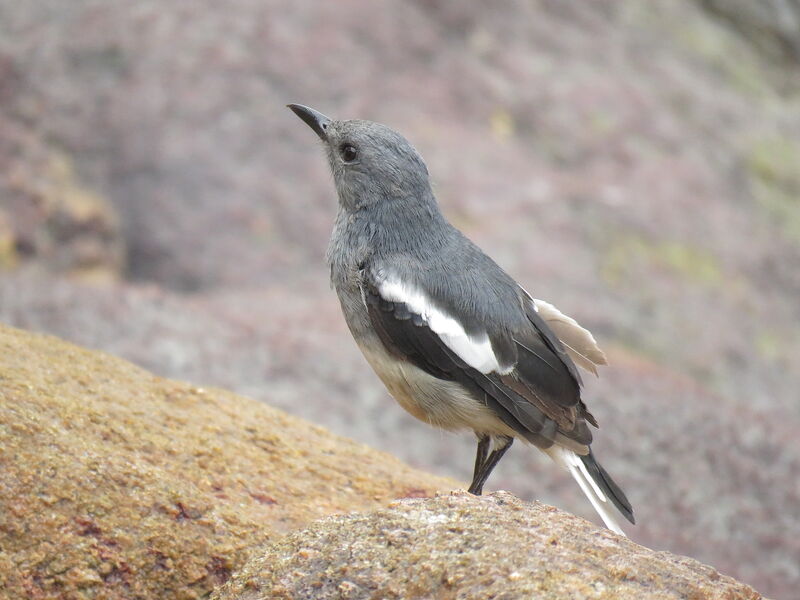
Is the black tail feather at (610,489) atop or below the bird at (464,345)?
below

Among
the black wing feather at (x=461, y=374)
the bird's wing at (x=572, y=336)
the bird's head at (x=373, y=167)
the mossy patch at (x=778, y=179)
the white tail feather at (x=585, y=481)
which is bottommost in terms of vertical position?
the white tail feather at (x=585, y=481)

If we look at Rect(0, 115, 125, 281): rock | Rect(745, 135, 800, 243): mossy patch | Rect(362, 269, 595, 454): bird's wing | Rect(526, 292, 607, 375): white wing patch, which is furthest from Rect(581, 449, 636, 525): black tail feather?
Rect(745, 135, 800, 243): mossy patch

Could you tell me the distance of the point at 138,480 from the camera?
170 inches

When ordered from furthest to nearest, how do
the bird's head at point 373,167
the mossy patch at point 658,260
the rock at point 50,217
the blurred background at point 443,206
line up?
the mossy patch at point 658,260 → the rock at point 50,217 → the blurred background at point 443,206 → the bird's head at point 373,167

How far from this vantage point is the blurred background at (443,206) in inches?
402

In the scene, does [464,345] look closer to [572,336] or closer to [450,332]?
[450,332]

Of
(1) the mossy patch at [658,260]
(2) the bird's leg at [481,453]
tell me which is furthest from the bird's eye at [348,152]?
(1) the mossy patch at [658,260]

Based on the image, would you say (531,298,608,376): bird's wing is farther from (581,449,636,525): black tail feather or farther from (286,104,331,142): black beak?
(286,104,331,142): black beak

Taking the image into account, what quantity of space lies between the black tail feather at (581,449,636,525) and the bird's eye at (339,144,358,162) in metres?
2.14

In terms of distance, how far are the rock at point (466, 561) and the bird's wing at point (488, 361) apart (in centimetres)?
107

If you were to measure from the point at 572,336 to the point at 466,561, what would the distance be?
239cm

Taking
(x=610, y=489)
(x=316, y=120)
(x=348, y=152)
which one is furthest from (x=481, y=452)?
(x=316, y=120)

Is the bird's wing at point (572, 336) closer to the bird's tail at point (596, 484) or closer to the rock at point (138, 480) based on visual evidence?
the bird's tail at point (596, 484)

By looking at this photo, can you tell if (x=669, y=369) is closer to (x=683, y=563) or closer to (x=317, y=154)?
(x=317, y=154)
